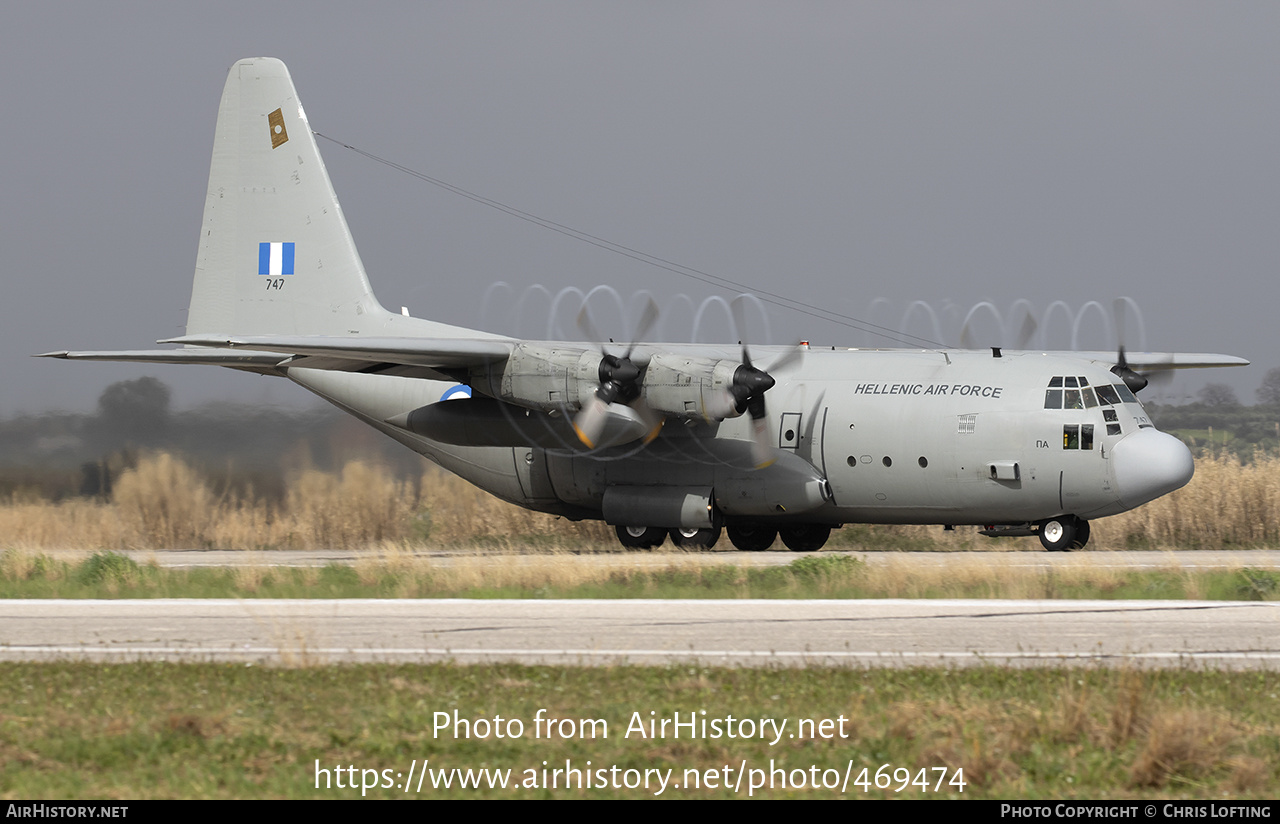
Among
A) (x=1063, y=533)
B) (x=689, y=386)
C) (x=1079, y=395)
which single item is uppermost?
(x=1079, y=395)

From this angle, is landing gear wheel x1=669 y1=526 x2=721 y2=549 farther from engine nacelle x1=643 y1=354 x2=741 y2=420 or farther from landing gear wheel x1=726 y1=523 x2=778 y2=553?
engine nacelle x1=643 y1=354 x2=741 y2=420

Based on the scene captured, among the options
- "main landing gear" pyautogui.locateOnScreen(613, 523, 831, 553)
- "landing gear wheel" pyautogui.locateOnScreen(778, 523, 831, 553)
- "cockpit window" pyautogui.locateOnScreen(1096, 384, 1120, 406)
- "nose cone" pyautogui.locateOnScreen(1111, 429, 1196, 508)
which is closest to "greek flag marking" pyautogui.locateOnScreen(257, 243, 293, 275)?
"main landing gear" pyautogui.locateOnScreen(613, 523, 831, 553)

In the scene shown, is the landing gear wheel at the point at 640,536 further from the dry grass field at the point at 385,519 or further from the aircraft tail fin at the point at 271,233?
the aircraft tail fin at the point at 271,233

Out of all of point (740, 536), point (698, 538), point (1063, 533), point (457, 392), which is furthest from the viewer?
point (740, 536)

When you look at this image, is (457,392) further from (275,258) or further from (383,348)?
(275,258)

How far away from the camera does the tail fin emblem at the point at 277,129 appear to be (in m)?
30.8

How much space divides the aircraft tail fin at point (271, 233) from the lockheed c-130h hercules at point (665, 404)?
4 centimetres

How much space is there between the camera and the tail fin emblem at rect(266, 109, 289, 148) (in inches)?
1212

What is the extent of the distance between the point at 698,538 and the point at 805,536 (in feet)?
8.45

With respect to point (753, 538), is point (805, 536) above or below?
above

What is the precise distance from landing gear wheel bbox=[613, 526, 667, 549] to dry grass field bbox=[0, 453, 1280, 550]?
6.93 feet

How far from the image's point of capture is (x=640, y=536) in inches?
1102

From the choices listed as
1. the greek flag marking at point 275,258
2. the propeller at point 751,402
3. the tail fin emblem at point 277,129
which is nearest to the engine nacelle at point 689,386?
the propeller at point 751,402

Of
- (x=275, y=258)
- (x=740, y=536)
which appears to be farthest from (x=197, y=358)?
(x=740, y=536)
